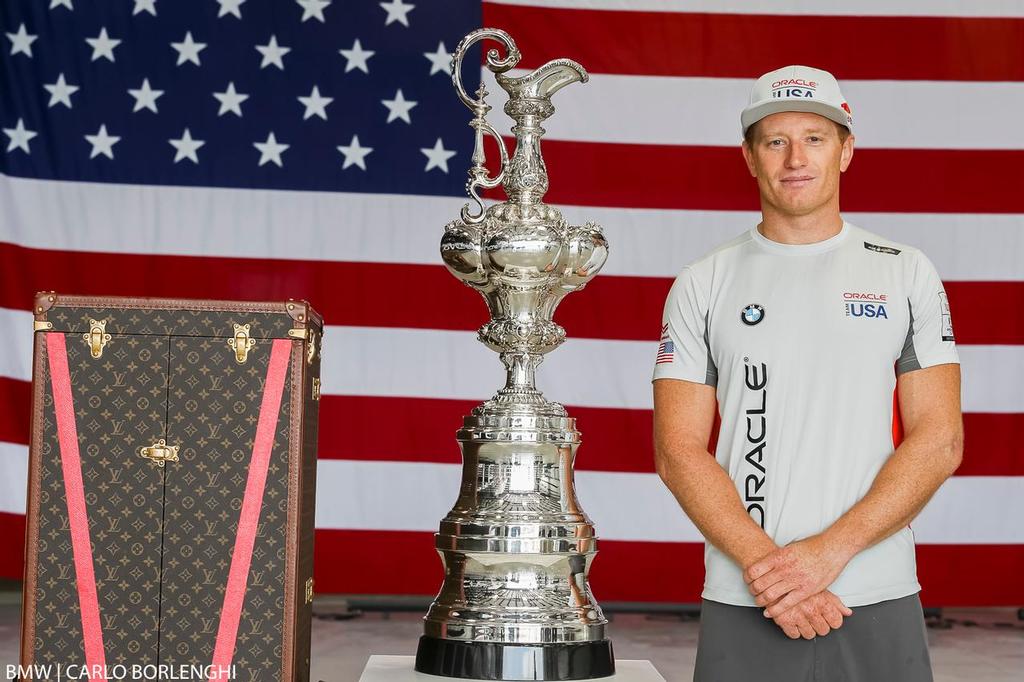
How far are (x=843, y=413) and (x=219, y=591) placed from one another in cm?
128

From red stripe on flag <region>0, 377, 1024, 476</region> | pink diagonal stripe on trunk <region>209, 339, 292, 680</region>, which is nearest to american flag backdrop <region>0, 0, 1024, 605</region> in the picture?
red stripe on flag <region>0, 377, 1024, 476</region>

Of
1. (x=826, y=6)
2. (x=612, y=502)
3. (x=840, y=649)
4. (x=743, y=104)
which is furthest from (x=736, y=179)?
(x=840, y=649)

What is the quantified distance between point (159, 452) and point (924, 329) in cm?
143

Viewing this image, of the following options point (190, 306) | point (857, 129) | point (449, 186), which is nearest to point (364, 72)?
point (449, 186)

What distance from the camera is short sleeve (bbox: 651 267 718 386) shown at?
174 cm

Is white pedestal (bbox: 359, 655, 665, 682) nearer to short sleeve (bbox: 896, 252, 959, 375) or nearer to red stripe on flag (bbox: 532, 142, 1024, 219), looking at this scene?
short sleeve (bbox: 896, 252, 959, 375)

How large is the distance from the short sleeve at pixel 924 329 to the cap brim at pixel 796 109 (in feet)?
0.74

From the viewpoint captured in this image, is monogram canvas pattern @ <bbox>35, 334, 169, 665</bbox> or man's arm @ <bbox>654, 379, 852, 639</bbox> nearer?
man's arm @ <bbox>654, 379, 852, 639</bbox>

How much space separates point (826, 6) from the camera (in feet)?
14.9

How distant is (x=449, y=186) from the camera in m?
4.47

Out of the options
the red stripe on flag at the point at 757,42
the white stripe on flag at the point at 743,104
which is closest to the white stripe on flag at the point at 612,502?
the white stripe on flag at the point at 743,104

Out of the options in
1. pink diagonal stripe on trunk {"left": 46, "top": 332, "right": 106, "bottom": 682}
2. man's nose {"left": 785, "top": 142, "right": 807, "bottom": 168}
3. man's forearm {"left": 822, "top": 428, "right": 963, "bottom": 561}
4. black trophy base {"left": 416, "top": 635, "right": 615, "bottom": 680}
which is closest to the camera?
man's forearm {"left": 822, "top": 428, "right": 963, "bottom": 561}

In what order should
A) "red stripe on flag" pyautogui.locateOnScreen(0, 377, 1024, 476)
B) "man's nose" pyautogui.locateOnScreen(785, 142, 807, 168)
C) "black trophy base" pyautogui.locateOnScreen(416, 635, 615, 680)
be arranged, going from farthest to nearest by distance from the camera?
"red stripe on flag" pyautogui.locateOnScreen(0, 377, 1024, 476), "black trophy base" pyautogui.locateOnScreen(416, 635, 615, 680), "man's nose" pyautogui.locateOnScreen(785, 142, 807, 168)

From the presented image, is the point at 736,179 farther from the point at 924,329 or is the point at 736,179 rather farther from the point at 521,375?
the point at 924,329
